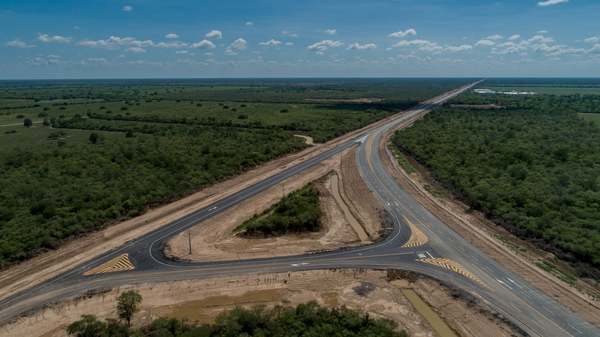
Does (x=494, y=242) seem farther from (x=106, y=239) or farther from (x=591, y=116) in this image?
(x=591, y=116)

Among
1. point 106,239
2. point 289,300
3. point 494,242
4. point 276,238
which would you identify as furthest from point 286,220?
point 494,242

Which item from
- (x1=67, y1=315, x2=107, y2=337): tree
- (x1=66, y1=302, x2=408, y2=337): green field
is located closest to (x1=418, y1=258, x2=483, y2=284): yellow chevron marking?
(x1=66, y1=302, x2=408, y2=337): green field

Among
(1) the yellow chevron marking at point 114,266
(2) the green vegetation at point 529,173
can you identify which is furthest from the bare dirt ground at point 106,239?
(2) the green vegetation at point 529,173

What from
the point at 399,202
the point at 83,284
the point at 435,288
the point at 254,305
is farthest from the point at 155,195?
the point at 435,288

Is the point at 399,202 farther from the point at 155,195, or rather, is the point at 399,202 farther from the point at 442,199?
the point at 155,195

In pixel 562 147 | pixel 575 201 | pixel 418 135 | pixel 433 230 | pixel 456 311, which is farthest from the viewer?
pixel 418 135
